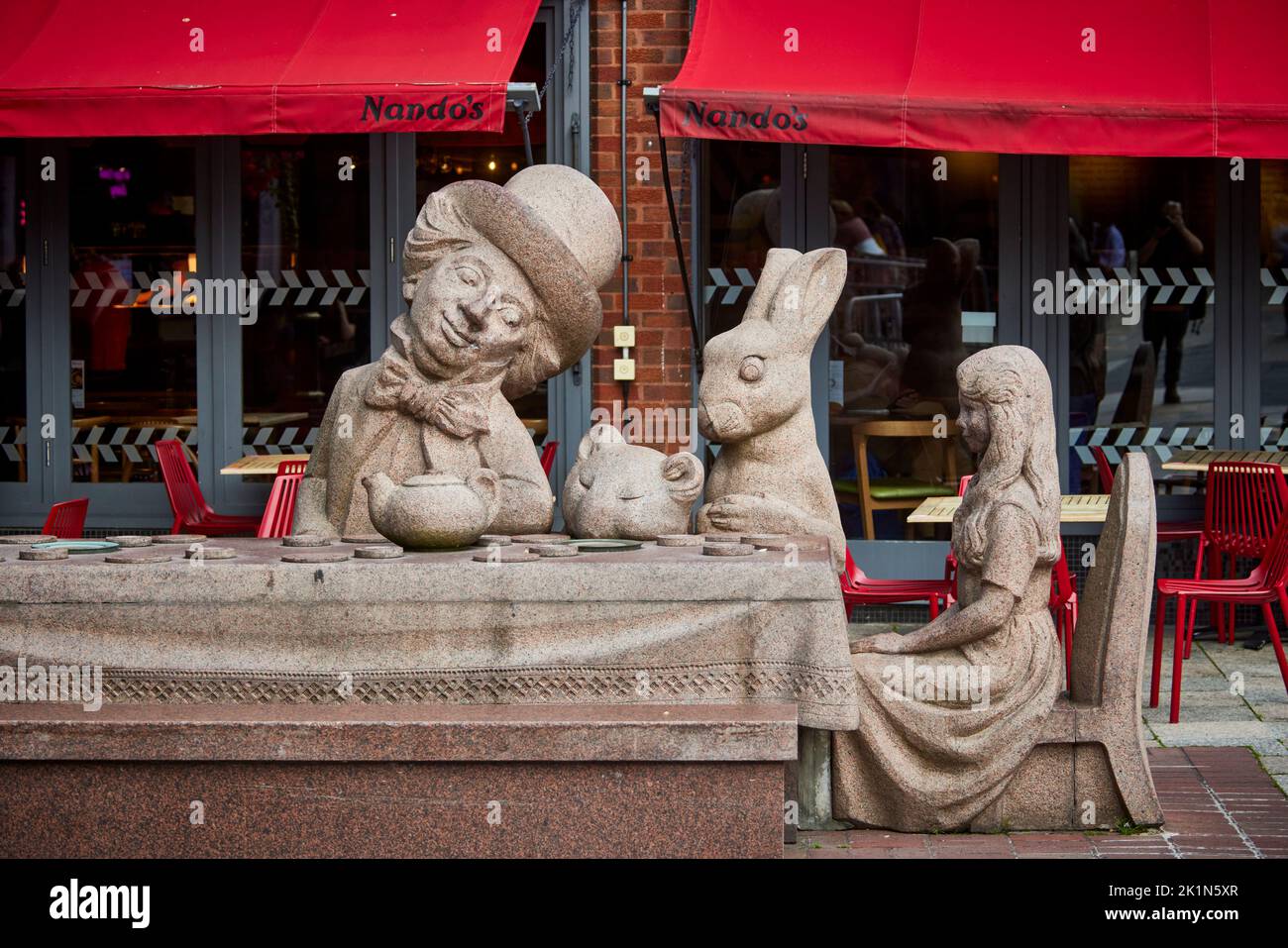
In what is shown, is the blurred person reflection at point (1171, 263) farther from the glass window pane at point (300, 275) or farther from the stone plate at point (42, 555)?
the stone plate at point (42, 555)

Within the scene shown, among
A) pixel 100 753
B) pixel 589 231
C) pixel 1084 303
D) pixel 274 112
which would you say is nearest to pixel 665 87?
pixel 274 112

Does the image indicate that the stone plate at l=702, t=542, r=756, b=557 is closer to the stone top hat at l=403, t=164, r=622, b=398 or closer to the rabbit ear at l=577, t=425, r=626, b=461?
the rabbit ear at l=577, t=425, r=626, b=461

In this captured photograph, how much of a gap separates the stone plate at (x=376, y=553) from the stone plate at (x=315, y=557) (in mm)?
36

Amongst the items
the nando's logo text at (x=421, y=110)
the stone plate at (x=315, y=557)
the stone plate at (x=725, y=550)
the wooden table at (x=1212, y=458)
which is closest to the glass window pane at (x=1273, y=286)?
the wooden table at (x=1212, y=458)

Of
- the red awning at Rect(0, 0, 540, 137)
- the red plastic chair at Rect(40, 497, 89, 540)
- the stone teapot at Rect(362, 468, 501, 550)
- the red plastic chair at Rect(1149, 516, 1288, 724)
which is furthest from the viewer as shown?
the red awning at Rect(0, 0, 540, 137)

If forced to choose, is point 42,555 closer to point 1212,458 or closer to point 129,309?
point 129,309

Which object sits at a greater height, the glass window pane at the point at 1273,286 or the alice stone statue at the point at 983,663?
the glass window pane at the point at 1273,286

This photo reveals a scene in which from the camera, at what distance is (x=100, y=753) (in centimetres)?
446

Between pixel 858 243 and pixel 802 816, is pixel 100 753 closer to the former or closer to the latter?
pixel 802 816

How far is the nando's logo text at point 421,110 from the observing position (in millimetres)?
7621

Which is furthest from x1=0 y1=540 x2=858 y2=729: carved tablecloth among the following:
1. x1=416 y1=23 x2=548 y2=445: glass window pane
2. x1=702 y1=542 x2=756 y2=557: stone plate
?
x1=416 y1=23 x2=548 y2=445: glass window pane

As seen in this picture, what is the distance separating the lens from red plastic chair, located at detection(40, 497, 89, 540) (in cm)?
689

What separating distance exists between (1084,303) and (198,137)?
16.7 ft

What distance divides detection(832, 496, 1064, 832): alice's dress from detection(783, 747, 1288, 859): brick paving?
11 centimetres
